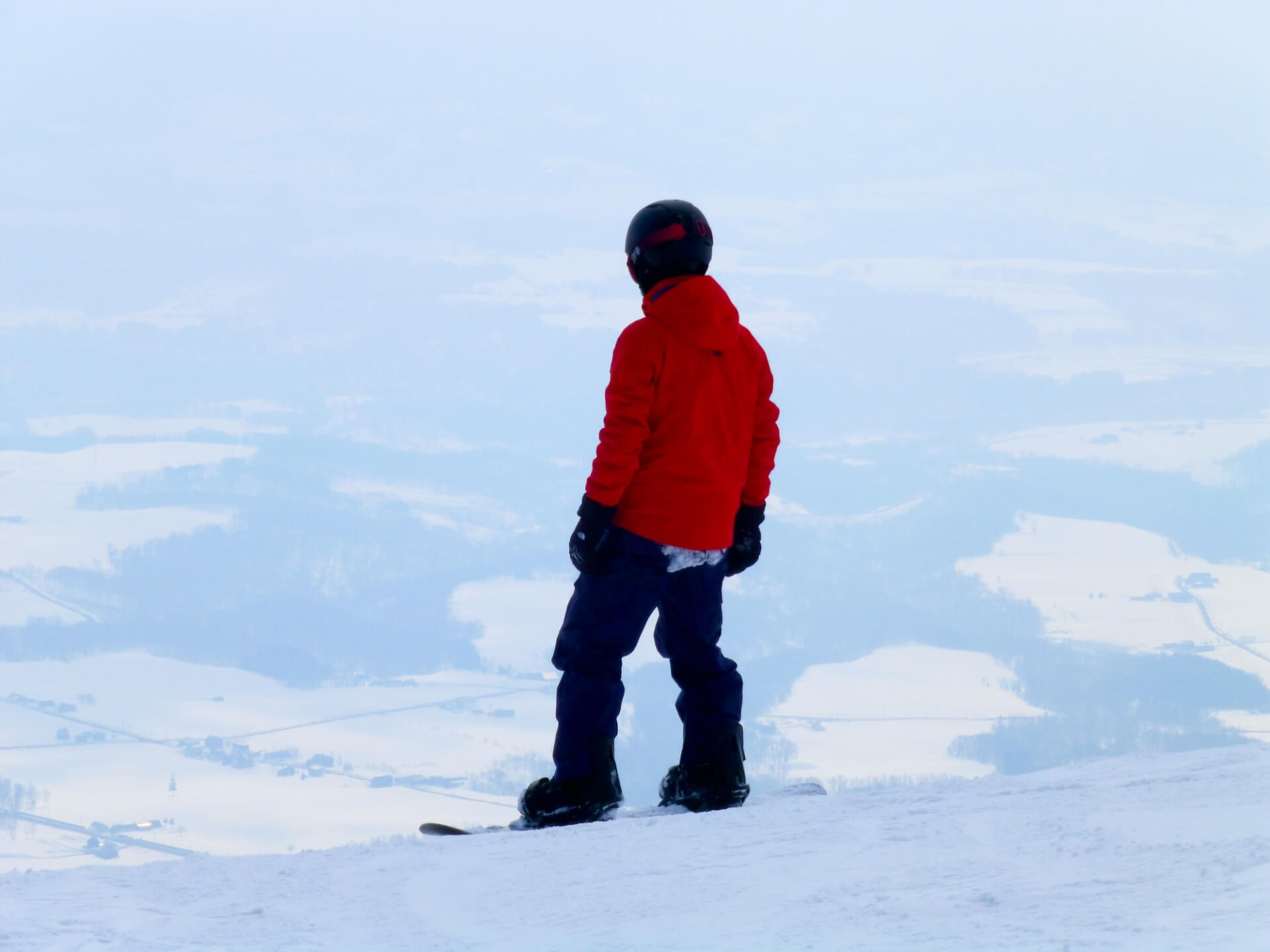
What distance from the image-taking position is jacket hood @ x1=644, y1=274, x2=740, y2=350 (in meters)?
3.44

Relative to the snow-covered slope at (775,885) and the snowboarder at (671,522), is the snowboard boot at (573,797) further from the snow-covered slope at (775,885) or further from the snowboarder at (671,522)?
the snow-covered slope at (775,885)

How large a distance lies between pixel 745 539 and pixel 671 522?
0.49 metres

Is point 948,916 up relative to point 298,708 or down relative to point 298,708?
down

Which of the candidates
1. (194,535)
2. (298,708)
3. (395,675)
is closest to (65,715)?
(298,708)

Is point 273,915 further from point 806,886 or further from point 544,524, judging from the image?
point 544,524

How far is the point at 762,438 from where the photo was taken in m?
3.85

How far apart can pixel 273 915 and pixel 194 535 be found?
429 feet

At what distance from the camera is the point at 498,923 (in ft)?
7.77

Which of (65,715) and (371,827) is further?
(65,715)

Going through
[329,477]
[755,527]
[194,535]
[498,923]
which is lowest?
[498,923]

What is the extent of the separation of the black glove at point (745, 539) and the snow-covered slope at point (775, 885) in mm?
1024

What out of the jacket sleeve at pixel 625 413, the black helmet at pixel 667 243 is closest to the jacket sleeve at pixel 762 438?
the black helmet at pixel 667 243

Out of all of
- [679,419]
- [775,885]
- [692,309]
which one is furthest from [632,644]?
[775,885]

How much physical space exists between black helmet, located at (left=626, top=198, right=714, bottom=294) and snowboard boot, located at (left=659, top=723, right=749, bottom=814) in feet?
5.41
